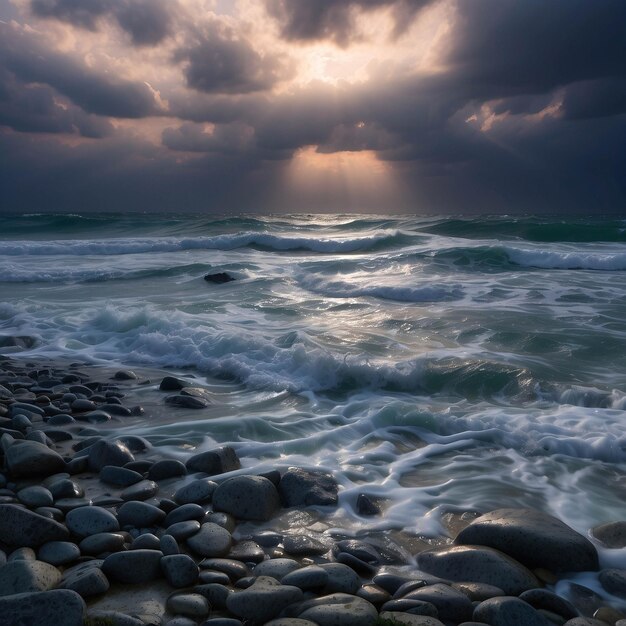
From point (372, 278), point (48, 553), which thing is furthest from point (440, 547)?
point (372, 278)

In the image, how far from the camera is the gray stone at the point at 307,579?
2738 millimetres

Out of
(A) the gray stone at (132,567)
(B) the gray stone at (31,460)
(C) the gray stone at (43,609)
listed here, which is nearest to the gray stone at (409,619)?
(A) the gray stone at (132,567)

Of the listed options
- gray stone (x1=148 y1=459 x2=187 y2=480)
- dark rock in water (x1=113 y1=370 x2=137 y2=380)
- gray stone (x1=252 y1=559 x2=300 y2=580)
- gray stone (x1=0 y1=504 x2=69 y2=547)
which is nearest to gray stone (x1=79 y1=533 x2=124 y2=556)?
gray stone (x1=0 y1=504 x2=69 y2=547)

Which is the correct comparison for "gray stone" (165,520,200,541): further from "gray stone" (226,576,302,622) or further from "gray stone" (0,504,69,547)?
"gray stone" (226,576,302,622)

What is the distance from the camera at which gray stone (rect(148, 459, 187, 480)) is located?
4.07 m

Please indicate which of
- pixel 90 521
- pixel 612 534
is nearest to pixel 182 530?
pixel 90 521

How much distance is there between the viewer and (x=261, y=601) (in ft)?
8.39

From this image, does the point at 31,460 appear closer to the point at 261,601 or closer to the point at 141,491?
the point at 141,491

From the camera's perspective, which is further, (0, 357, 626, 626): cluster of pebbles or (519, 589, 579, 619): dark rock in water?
(519, 589, 579, 619): dark rock in water

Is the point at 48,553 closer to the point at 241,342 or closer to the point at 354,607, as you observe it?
the point at 354,607

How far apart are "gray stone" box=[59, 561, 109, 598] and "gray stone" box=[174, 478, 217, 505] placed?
0.91 metres

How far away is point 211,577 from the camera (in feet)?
9.20

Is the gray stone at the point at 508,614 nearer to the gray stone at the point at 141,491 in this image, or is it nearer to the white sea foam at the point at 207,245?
the gray stone at the point at 141,491

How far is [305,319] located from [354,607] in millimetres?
7321
